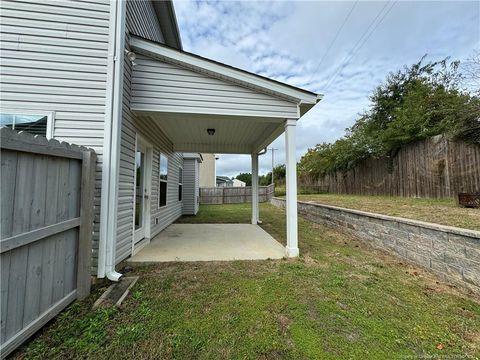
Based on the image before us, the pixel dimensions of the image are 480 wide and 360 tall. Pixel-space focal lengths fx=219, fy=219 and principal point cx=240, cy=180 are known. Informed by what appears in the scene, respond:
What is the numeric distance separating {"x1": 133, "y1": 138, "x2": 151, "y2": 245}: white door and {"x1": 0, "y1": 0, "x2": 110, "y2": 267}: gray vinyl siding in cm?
147

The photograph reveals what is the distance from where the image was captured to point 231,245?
4836mm

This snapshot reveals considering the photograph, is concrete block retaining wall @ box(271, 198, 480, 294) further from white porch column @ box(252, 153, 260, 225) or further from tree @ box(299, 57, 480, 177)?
tree @ box(299, 57, 480, 177)

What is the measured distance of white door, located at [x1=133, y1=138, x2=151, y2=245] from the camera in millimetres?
4586

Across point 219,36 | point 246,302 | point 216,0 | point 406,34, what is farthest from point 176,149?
point 406,34

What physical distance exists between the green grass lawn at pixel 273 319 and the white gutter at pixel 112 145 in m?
0.42

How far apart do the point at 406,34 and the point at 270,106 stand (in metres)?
6.99

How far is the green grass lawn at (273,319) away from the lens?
5.64 feet

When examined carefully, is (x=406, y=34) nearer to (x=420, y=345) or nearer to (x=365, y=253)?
(x=365, y=253)

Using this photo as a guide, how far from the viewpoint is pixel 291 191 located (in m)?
4.04

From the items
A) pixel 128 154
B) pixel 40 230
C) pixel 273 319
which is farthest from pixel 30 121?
pixel 273 319

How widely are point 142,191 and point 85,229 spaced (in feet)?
7.58

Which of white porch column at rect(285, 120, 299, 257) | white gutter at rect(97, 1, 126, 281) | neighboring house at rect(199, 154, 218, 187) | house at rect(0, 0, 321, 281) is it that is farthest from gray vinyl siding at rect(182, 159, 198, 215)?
neighboring house at rect(199, 154, 218, 187)

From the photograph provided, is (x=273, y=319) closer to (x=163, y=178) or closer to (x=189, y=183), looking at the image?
(x=163, y=178)

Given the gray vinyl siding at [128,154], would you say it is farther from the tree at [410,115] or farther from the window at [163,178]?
the tree at [410,115]
